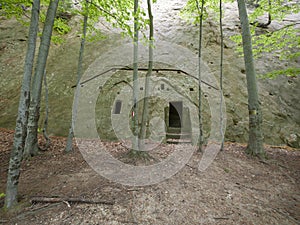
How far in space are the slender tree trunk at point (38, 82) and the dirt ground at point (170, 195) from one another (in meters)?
0.60

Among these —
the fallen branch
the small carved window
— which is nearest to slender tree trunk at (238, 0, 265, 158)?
the fallen branch

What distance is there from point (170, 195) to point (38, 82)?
3988mm

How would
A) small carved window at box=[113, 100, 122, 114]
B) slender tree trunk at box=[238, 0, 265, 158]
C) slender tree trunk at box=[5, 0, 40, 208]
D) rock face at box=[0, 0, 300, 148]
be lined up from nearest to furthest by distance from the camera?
slender tree trunk at box=[5, 0, 40, 208] < slender tree trunk at box=[238, 0, 265, 158] < rock face at box=[0, 0, 300, 148] < small carved window at box=[113, 100, 122, 114]

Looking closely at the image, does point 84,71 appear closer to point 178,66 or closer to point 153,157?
point 178,66

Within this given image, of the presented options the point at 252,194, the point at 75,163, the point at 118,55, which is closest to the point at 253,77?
the point at 252,194

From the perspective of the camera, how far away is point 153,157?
492 centimetres

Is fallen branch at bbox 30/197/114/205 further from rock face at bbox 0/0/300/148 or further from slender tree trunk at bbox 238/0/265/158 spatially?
slender tree trunk at bbox 238/0/265/158

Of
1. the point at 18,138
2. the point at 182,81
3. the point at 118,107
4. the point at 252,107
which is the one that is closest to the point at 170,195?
the point at 18,138

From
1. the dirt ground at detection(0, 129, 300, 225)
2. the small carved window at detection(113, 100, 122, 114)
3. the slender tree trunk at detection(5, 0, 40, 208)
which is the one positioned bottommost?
the dirt ground at detection(0, 129, 300, 225)

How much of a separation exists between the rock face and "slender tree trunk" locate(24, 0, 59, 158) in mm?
2852

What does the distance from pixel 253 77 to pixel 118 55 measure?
892 cm

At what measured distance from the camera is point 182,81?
9.24m

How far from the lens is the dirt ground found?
2.48 meters

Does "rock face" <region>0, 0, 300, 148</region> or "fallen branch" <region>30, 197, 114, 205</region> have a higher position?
"rock face" <region>0, 0, 300, 148</region>
